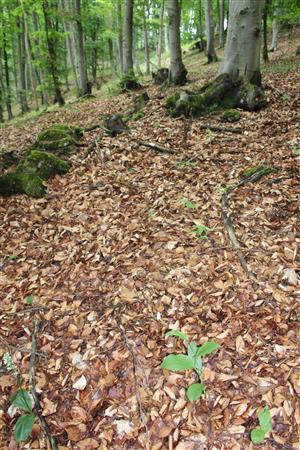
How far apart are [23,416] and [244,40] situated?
25.0ft

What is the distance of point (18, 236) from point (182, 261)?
8.25ft

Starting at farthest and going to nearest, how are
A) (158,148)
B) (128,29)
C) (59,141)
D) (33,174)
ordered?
(128,29) → (59,141) → (158,148) → (33,174)

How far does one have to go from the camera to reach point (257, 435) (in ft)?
7.81

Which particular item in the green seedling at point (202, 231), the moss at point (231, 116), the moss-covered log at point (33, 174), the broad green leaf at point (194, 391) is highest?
the moss at point (231, 116)

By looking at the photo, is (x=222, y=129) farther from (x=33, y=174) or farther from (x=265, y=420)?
(x=265, y=420)

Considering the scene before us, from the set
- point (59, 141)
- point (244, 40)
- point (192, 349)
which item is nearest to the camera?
point (192, 349)

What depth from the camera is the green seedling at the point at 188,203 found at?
4.73m

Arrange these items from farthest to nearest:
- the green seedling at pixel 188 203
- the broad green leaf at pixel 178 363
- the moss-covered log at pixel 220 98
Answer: the moss-covered log at pixel 220 98 < the green seedling at pixel 188 203 < the broad green leaf at pixel 178 363

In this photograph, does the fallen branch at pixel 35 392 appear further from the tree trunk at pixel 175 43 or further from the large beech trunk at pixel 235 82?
the tree trunk at pixel 175 43

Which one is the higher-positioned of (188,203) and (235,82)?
(235,82)

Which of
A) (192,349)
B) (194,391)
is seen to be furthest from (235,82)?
(194,391)

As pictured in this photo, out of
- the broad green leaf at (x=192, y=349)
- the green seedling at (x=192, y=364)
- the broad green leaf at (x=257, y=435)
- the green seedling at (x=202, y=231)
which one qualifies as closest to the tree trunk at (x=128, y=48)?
the green seedling at (x=202, y=231)

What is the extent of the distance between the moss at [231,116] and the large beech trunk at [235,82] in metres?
0.40

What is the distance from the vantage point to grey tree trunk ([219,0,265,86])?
6840 millimetres
